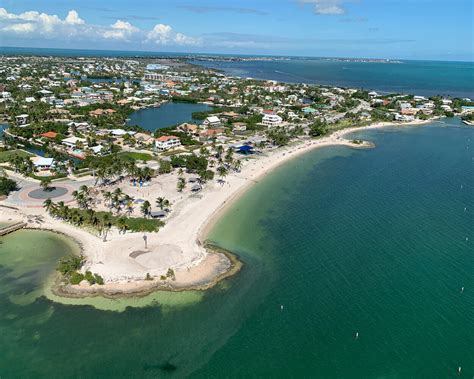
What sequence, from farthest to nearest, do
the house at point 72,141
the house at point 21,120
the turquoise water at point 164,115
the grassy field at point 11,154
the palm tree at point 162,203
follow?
the turquoise water at point 164,115 < the house at point 21,120 < the house at point 72,141 < the grassy field at point 11,154 < the palm tree at point 162,203

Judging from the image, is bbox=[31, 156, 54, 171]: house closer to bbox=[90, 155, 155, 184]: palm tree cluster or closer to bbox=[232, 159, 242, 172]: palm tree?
bbox=[90, 155, 155, 184]: palm tree cluster

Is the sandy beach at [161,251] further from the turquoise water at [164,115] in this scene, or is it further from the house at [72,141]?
the turquoise water at [164,115]

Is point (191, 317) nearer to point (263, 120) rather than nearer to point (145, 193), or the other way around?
point (145, 193)

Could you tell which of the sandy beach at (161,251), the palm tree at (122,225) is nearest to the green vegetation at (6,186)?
the sandy beach at (161,251)

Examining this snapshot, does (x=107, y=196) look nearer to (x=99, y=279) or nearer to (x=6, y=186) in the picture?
(x=6, y=186)

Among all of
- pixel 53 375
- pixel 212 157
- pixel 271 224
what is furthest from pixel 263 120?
pixel 53 375
